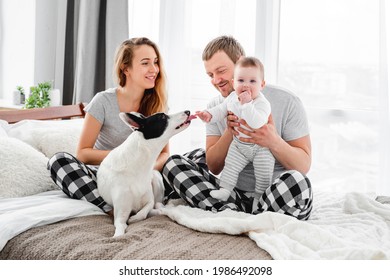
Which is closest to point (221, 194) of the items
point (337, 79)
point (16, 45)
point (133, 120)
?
point (133, 120)

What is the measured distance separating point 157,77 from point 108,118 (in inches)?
11.8

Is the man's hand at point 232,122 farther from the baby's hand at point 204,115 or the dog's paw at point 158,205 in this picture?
the dog's paw at point 158,205

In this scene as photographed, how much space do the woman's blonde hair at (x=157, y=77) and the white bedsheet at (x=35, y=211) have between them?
22.2 inches

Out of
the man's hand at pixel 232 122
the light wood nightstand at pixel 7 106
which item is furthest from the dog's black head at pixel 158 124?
the light wood nightstand at pixel 7 106

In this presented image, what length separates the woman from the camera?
207 centimetres

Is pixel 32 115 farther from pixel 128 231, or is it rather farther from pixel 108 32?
pixel 128 231

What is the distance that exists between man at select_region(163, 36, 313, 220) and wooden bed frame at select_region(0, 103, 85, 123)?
116cm

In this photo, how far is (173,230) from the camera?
1.61m

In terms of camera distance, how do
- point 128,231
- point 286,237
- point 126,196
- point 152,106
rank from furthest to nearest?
point 152,106, point 126,196, point 128,231, point 286,237

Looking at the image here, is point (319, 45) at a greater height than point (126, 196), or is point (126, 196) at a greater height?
point (319, 45)

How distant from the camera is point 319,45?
3.02 metres
